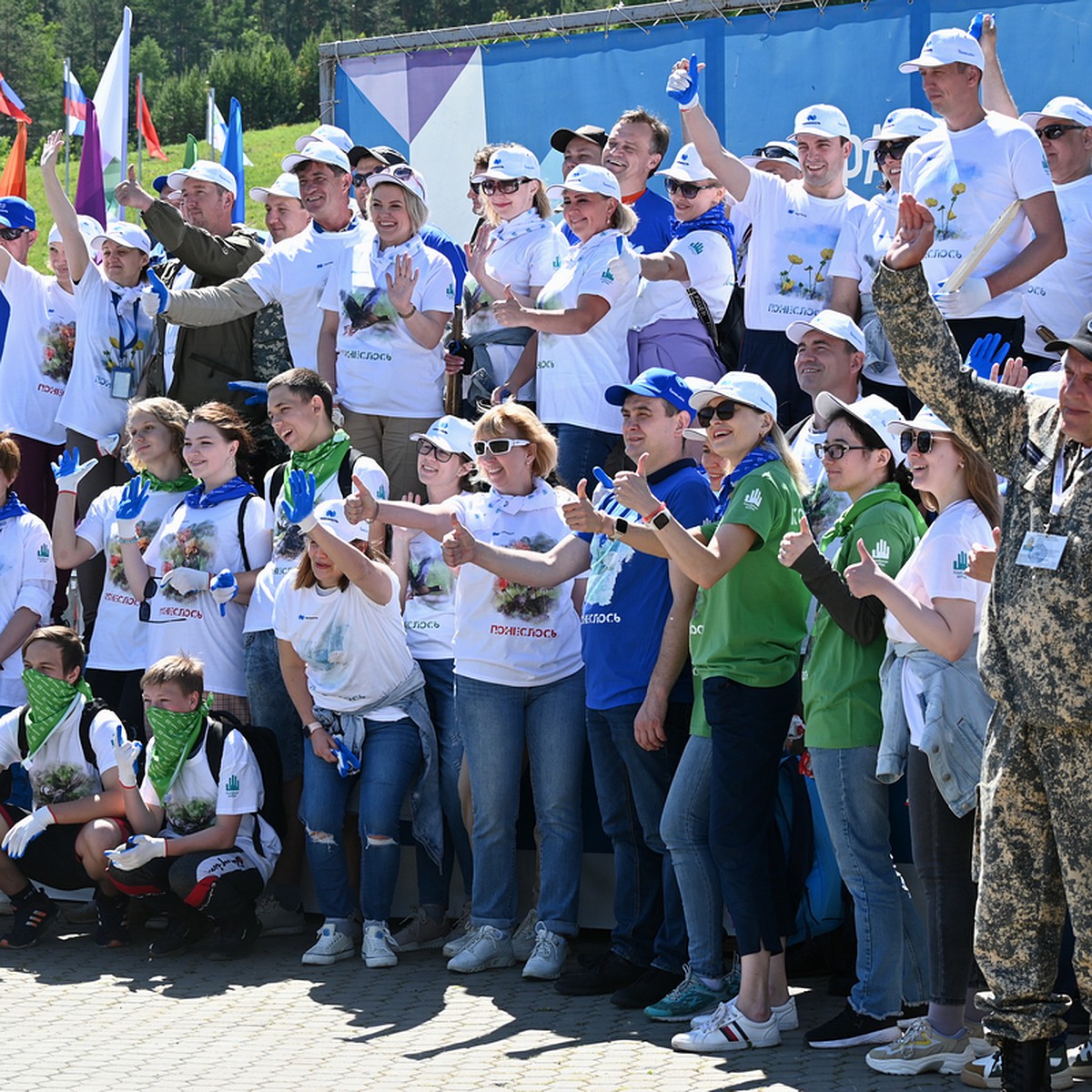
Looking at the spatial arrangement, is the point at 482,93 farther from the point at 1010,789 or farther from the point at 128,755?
the point at 1010,789

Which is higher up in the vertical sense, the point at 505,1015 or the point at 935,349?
the point at 935,349

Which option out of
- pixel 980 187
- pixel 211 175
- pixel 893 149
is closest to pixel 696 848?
pixel 980 187

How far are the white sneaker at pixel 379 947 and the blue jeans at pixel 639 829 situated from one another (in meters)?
0.94

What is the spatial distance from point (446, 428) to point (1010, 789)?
11.6 ft

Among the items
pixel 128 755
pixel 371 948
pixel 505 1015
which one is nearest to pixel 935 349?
pixel 505 1015

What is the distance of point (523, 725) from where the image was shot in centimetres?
639

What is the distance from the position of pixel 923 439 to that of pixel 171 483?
3993 mm

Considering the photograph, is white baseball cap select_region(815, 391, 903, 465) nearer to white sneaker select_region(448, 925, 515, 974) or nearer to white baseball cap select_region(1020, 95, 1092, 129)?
white baseball cap select_region(1020, 95, 1092, 129)

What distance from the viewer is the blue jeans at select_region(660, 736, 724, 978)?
5465 mm

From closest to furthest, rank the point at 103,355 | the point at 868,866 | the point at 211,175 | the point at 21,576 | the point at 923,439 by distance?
1. the point at 923,439
2. the point at 868,866
3. the point at 21,576
4. the point at 103,355
5. the point at 211,175

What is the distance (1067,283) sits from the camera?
6.57 meters

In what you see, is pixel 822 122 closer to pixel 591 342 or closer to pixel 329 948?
pixel 591 342

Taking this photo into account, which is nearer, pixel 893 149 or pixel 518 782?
pixel 518 782

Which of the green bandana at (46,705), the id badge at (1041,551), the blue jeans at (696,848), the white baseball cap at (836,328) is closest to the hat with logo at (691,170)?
the white baseball cap at (836,328)
